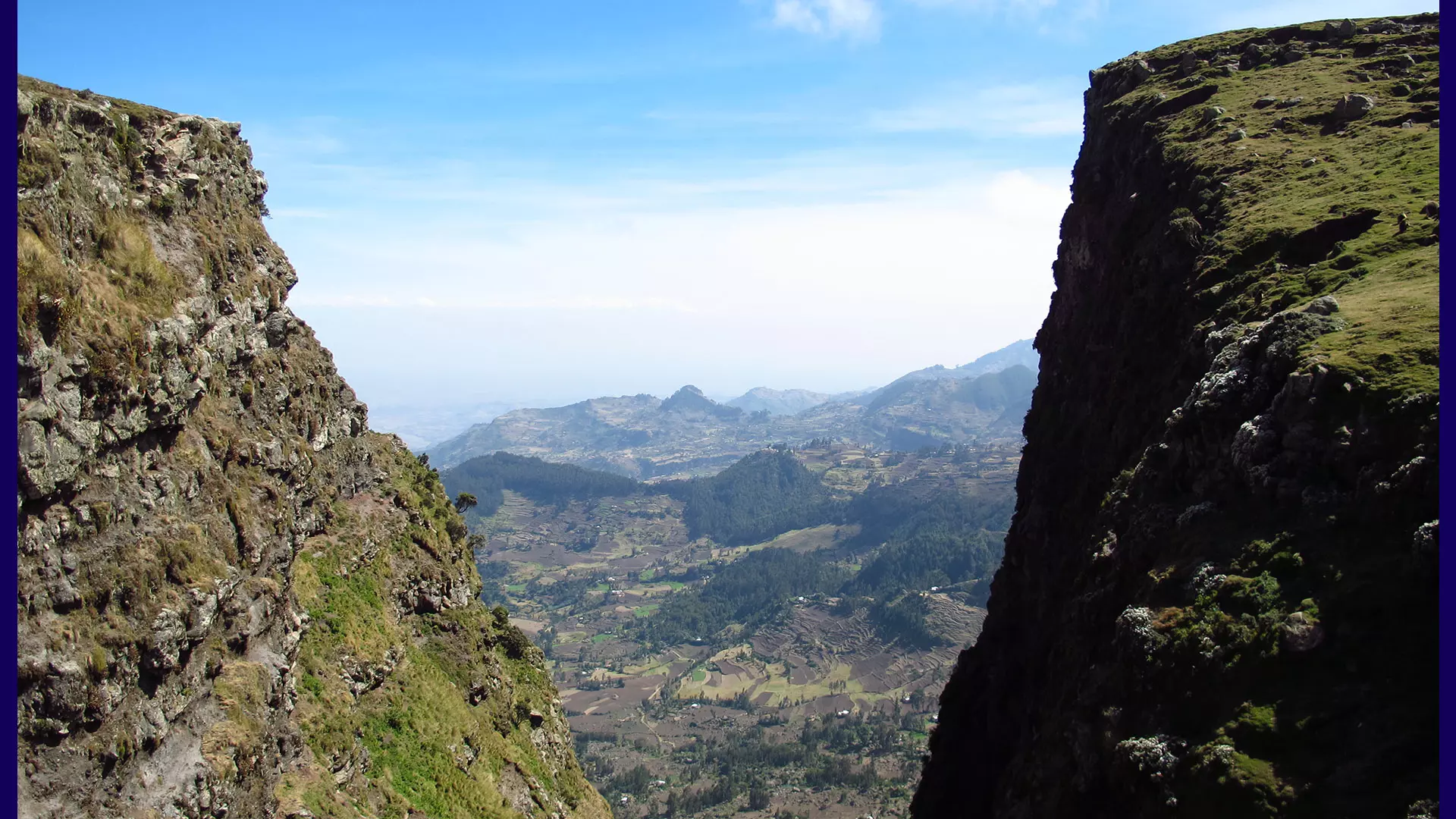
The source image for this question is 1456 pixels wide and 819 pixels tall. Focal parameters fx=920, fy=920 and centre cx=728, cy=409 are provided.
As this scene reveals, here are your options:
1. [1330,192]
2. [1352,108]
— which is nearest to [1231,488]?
[1330,192]

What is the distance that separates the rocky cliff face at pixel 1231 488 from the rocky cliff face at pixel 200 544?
3076 cm

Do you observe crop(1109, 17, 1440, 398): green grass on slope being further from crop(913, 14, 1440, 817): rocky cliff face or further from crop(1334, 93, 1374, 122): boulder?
crop(1334, 93, 1374, 122): boulder

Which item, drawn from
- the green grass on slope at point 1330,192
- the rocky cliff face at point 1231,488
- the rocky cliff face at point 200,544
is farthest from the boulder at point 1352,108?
the rocky cliff face at point 200,544

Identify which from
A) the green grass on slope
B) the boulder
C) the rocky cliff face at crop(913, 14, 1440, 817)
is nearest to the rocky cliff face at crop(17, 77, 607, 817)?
the rocky cliff face at crop(913, 14, 1440, 817)

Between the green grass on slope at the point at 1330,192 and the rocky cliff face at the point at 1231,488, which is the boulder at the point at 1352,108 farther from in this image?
the green grass on slope at the point at 1330,192

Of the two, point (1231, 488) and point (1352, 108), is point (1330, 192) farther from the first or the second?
point (1231, 488)

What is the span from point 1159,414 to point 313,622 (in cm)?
4573

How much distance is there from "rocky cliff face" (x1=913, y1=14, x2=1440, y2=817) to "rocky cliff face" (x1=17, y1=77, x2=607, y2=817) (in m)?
30.8

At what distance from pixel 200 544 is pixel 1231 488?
4067cm

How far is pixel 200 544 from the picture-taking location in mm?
38438

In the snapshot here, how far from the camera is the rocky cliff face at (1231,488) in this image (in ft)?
81.3

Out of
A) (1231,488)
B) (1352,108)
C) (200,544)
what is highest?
(1352,108)

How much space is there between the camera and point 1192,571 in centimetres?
3120

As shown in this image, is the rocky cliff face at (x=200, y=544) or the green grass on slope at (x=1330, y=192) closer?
the rocky cliff face at (x=200, y=544)
